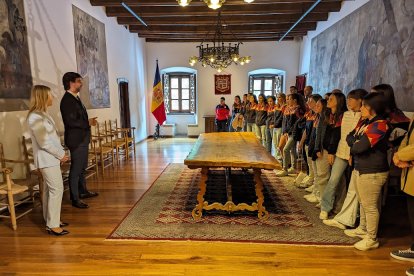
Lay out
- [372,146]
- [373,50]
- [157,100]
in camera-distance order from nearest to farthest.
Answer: [372,146]
[373,50]
[157,100]

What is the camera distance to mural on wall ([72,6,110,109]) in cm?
566

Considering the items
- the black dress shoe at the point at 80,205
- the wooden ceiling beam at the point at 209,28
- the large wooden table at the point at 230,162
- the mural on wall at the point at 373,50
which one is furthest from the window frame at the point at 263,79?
the black dress shoe at the point at 80,205

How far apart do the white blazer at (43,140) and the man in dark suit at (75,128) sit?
72 cm

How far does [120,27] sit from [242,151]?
6042mm

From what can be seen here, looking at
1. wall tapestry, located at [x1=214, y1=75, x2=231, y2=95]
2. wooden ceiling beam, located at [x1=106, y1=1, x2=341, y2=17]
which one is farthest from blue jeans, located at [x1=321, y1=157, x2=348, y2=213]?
wall tapestry, located at [x1=214, y1=75, x2=231, y2=95]

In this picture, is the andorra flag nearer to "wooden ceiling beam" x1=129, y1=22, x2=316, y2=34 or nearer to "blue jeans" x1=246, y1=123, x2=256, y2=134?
"wooden ceiling beam" x1=129, y1=22, x2=316, y2=34

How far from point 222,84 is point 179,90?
5.48ft

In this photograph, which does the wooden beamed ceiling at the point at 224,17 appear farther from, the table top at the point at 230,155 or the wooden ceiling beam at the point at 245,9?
the table top at the point at 230,155

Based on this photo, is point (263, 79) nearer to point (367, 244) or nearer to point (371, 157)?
point (371, 157)

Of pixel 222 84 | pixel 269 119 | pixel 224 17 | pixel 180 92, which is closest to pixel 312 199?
pixel 269 119

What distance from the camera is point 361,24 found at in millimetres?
5605

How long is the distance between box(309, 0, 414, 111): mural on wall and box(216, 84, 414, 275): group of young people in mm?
1355

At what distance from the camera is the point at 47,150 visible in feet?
9.45

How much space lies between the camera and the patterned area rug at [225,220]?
2971mm
